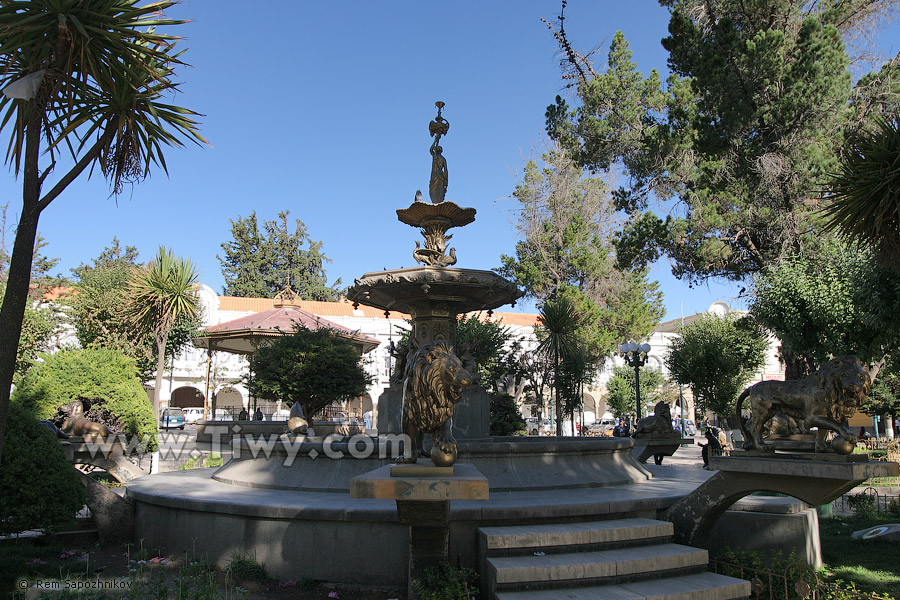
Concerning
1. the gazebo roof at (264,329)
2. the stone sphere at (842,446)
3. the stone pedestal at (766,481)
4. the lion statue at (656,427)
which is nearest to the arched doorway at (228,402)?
the gazebo roof at (264,329)

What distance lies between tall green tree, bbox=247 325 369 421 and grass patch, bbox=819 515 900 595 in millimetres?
15110

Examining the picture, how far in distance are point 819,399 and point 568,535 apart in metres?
2.53

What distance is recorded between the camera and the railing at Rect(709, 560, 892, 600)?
178 inches

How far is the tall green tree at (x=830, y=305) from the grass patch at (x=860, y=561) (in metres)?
7.34

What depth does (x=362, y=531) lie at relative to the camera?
5.36 meters

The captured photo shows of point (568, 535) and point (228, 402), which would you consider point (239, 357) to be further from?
point (568, 535)

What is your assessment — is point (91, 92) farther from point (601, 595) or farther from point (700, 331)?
point (700, 331)

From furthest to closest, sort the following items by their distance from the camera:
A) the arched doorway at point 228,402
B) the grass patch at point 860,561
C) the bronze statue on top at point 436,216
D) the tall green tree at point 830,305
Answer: the arched doorway at point 228,402 → the tall green tree at point 830,305 → the bronze statue on top at point 436,216 → the grass patch at point 860,561

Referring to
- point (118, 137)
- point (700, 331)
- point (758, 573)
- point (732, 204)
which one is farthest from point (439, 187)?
point (700, 331)

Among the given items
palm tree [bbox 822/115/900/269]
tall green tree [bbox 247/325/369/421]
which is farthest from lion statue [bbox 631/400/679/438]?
tall green tree [bbox 247/325/369/421]

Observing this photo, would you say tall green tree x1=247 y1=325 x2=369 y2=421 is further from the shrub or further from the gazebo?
the shrub

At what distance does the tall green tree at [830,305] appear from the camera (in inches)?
539

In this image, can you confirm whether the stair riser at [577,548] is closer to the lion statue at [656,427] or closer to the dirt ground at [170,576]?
the dirt ground at [170,576]

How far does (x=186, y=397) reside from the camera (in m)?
52.0
